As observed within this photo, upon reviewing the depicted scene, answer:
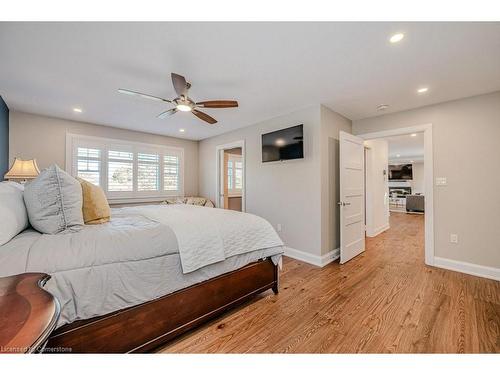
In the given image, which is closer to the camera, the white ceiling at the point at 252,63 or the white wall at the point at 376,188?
the white ceiling at the point at 252,63

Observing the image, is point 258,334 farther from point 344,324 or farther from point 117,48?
point 117,48

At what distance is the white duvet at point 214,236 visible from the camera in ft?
5.35

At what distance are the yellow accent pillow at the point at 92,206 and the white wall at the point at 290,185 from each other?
8.48 feet

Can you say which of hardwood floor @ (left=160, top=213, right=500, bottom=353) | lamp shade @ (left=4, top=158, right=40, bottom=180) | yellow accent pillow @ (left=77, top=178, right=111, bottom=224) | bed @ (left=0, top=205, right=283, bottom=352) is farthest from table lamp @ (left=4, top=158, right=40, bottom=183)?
hardwood floor @ (left=160, top=213, right=500, bottom=353)

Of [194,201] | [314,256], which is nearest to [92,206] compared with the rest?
[314,256]

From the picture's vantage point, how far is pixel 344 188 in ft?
10.5

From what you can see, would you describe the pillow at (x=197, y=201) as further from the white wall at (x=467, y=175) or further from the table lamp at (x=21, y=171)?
the white wall at (x=467, y=175)

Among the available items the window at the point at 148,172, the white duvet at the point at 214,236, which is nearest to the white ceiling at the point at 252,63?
the white duvet at the point at 214,236

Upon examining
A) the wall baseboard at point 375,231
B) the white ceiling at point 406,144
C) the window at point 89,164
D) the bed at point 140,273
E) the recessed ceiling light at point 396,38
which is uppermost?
the white ceiling at point 406,144

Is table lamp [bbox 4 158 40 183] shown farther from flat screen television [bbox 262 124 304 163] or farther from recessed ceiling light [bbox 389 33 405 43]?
recessed ceiling light [bbox 389 33 405 43]

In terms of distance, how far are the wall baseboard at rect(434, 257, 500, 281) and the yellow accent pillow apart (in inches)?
166
